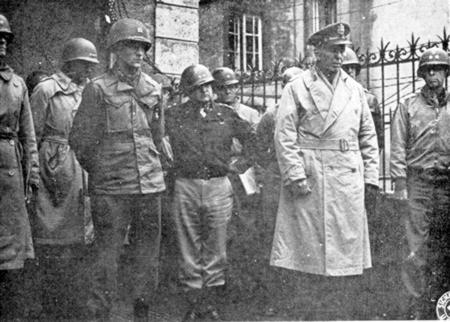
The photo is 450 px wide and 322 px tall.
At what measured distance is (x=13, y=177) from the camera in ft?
13.7

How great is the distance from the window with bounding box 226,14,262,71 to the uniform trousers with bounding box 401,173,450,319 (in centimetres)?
987

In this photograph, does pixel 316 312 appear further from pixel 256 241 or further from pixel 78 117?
pixel 78 117

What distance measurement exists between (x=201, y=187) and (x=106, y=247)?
35.0 inches

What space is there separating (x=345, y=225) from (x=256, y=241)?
145 centimetres

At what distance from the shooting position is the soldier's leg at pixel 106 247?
4.16 meters

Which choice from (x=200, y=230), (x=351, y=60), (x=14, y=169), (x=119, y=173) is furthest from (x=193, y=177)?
(x=351, y=60)

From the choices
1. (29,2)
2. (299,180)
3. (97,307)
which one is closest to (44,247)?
(97,307)

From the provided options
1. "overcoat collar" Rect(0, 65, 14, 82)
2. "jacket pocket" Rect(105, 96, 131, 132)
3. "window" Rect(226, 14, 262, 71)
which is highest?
"window" Rect(226, 14, 262, 71)

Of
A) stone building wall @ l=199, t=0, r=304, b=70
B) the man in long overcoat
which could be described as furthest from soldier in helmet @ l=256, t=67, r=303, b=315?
stone building wall @ l=199, t=0, r=304, b=70

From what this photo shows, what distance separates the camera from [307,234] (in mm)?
4477

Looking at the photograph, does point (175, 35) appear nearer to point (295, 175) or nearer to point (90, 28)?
point (90, 28)

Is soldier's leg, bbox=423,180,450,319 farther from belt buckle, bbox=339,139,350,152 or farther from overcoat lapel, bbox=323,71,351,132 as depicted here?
overcoat lapel, bbox=323,71,351,132

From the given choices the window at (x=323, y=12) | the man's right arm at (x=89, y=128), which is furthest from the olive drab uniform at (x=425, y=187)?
the window at (x=323, y=12)

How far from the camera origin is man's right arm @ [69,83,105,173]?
4316mm
